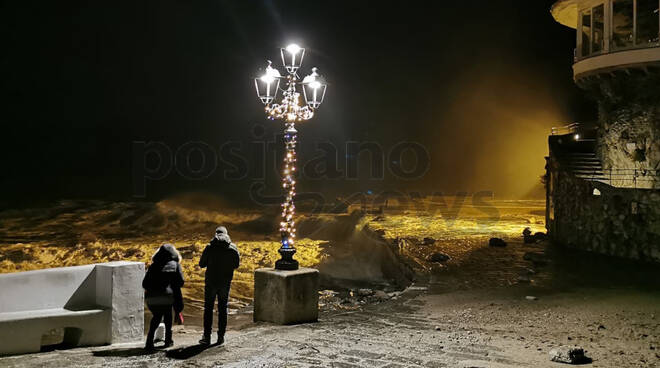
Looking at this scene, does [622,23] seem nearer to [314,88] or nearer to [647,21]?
[647,21]

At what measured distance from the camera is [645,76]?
19656 millimetres

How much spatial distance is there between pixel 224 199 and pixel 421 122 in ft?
83.8

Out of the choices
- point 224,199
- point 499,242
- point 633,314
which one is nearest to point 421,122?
point 224,199

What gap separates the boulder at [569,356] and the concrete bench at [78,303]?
5.82 meters

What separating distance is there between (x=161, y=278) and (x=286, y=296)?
2.70 metres

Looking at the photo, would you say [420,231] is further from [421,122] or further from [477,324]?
[421,122]

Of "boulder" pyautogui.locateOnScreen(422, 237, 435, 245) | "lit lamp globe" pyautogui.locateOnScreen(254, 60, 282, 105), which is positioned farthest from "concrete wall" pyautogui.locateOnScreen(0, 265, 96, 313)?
"boulder" pyautogui.locateOnScreen(422, 237, 435, 245)

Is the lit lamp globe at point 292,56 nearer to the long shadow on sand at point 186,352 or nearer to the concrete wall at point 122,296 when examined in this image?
the concrete wall at point 122,296

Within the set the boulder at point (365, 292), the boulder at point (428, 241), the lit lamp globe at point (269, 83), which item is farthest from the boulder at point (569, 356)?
the boulder at point (428, 241)

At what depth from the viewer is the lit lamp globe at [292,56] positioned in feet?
34.3

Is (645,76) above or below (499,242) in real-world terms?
above

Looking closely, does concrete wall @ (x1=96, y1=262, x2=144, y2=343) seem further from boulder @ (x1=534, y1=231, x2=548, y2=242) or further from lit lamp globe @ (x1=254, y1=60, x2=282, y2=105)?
boulder @ (x1=534, y1=231, x2=548, y2=242)

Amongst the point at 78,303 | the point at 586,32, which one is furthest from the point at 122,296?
the point at 586,32

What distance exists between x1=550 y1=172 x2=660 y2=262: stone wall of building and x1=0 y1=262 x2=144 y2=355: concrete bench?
1616 cm
